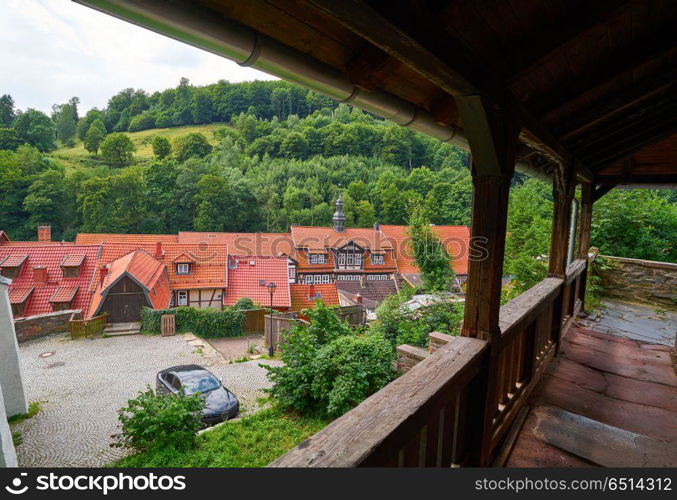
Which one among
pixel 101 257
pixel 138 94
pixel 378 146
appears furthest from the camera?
pixel 138 94

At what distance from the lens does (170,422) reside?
5.31 metres

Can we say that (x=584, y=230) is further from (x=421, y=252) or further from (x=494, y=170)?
(x=421, y=252)

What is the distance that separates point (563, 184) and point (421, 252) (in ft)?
25.1

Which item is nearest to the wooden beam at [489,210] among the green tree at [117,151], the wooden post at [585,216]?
the wooden post at [585,216]

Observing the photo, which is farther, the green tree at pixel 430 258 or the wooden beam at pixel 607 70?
the green tree at pixel 430 258

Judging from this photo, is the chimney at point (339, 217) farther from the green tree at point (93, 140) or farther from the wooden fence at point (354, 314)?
the green tree at point (93, 140)

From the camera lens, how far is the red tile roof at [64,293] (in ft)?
51.3

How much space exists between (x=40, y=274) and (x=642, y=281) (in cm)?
2067

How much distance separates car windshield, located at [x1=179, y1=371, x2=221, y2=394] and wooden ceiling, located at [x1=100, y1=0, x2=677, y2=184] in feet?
23.2

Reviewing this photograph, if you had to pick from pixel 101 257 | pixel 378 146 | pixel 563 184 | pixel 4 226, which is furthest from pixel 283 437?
pixel 378 146

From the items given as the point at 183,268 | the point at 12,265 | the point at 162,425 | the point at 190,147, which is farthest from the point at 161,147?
the point at 162,425

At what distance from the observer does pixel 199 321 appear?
47.6 ft

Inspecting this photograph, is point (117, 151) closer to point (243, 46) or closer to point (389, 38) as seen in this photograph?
point (243, 46)

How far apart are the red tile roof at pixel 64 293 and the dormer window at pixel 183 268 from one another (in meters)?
4.26
